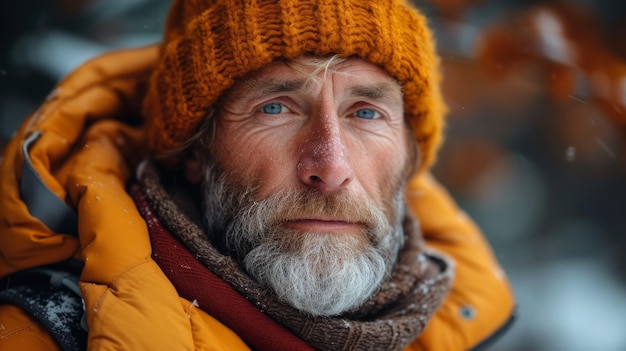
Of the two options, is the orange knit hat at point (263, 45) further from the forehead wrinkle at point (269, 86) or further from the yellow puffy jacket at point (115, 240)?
the yellow puffy jacket at point (115, 240)

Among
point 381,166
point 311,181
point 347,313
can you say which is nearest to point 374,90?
point 381,166

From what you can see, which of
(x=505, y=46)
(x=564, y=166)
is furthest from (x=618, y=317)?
(x=505, y=46)

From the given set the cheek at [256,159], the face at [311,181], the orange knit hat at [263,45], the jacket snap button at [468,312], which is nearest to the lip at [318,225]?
the face at [311,181]

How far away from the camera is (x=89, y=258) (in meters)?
1.71

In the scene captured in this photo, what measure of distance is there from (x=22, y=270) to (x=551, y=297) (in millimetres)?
3805

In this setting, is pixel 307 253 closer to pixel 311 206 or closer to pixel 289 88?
pixel 311 206

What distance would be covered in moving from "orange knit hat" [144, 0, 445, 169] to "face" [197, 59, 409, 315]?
69 mm

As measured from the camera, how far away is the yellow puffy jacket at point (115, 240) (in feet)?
5.32

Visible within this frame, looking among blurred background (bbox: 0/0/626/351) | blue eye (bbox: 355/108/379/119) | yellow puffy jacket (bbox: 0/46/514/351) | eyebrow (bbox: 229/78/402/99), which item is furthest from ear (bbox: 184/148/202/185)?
blurred background (bbox: 0/0/626/351)

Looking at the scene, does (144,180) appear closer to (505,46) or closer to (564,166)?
(505,46)

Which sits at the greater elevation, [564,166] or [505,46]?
[505,46]

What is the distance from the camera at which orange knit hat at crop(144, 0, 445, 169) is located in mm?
1876

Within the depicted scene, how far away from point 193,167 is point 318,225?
61cm

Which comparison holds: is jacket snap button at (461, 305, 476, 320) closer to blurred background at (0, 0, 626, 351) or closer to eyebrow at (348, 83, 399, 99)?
A: eyebrow at (348, 83, 399, 99)
